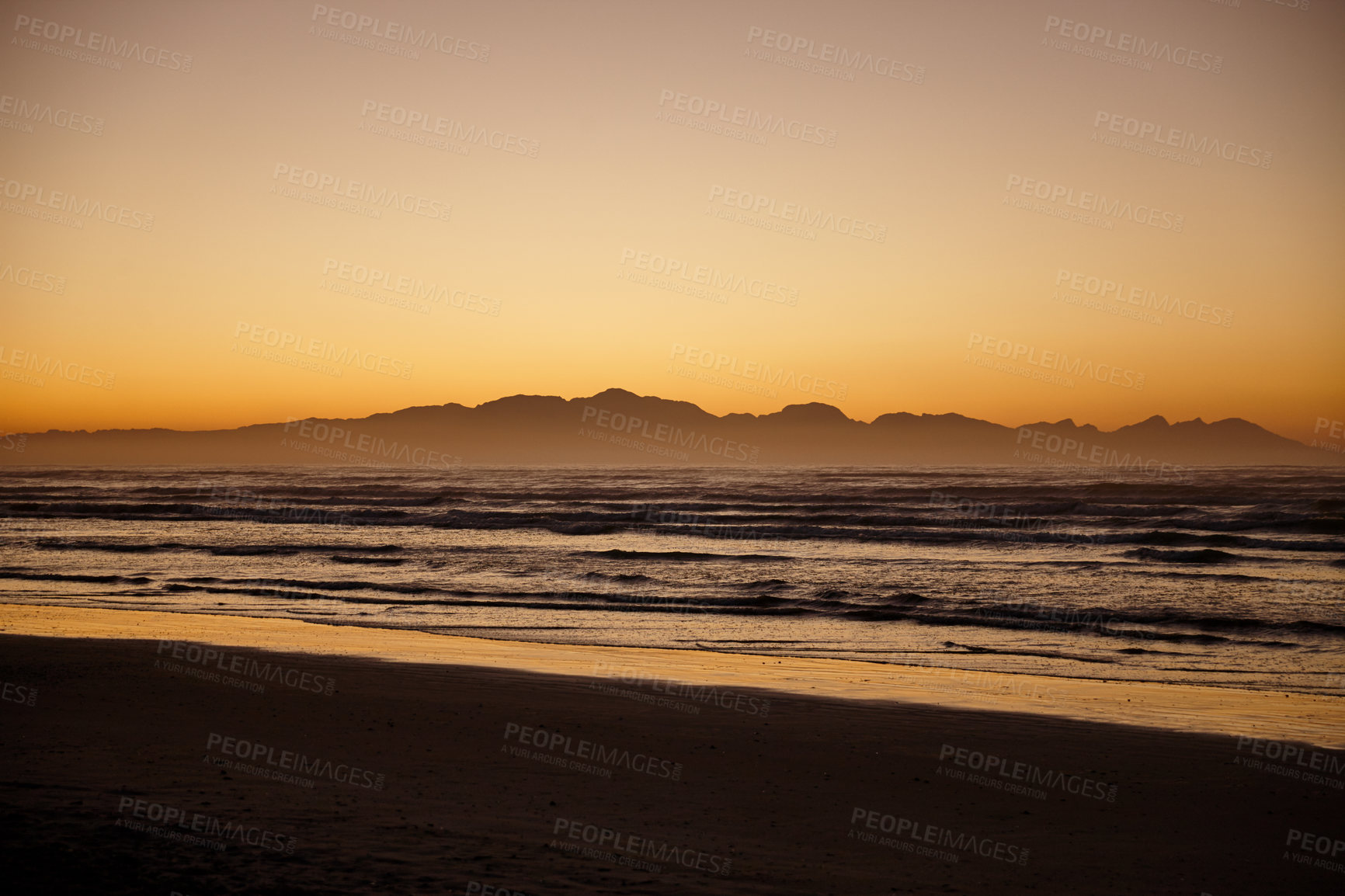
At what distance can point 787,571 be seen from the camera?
2609 centimetres

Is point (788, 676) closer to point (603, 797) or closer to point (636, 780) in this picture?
point (636, 780)

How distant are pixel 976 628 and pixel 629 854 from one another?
13101 millimetres

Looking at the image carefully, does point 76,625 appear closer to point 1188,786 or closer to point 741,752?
point 741,752

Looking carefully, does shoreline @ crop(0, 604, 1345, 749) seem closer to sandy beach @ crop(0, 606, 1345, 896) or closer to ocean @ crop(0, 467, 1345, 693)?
sandy beach @ crop(0, 606, 1345, 896)

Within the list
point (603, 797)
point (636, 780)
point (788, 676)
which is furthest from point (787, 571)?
point (603, 797)

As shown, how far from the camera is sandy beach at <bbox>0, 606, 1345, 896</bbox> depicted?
211 inches

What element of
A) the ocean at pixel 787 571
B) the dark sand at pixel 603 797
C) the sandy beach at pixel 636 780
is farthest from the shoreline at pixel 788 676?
the ocean at pixel 787 571

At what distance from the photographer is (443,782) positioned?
705 centimetres

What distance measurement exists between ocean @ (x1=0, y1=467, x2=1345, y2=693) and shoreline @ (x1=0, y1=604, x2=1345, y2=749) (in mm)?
902

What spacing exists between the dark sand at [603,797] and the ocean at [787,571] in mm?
5132

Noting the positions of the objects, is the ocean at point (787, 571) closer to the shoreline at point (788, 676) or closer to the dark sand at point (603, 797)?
the shoreline at point (788, 676)

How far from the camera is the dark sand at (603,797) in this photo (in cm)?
523

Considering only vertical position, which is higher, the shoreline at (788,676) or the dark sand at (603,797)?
the dark sand at (603,797)

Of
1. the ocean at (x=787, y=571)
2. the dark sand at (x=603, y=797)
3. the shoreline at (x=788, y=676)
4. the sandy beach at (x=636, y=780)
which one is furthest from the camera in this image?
the ocean at (x=787, y=571)
